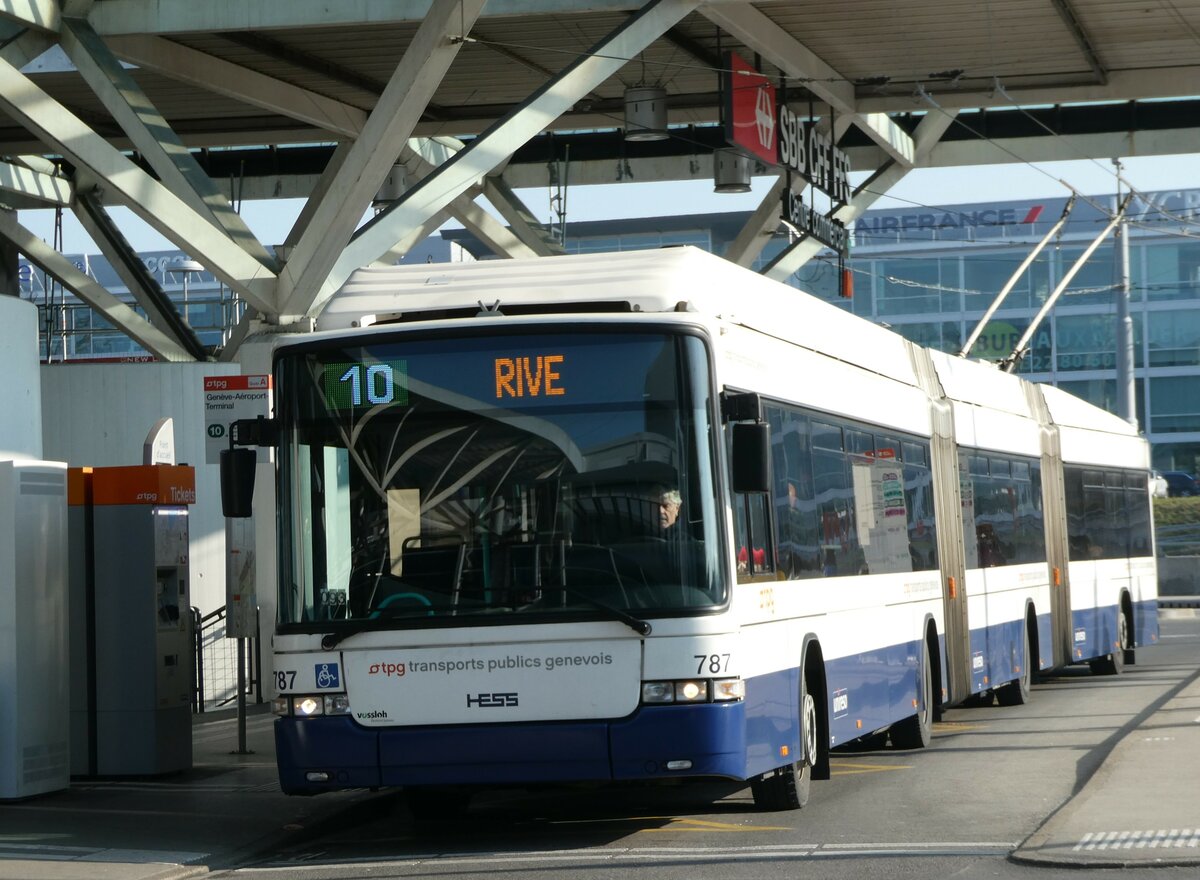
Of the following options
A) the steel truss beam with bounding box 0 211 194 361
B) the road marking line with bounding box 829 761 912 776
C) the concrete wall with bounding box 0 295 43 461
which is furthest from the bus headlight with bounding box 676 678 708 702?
the steel truss beam with bounding box 0 211 194 361

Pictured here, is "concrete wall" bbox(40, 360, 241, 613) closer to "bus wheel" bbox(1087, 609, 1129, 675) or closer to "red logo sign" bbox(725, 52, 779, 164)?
"red logo sign" bbox(725, 52, 779, 164)

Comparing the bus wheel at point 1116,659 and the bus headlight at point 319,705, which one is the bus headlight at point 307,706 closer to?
the bus headlight at point 319,705

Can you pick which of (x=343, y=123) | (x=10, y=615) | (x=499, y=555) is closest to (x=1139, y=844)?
(x=499, y=555)

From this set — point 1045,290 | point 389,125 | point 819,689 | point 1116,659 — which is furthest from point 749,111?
point 1045,290

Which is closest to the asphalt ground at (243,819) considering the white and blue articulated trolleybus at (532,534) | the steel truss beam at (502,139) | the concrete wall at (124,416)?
the white and blue articulated trolleybus at (532,534)

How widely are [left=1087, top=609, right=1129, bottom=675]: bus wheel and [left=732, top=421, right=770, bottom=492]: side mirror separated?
14.5 metres

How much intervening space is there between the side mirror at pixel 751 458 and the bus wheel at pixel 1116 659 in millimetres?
14547

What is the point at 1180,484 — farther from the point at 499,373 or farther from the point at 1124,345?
the point at 499,373

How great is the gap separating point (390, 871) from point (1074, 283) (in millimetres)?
74557

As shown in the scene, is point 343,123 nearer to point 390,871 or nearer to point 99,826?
point 99,826

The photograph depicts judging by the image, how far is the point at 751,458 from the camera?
9422mm

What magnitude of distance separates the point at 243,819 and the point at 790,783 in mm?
3067

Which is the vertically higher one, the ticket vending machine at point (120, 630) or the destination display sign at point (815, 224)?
the destination display sign at point (815, 224)

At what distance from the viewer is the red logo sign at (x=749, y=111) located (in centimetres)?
1988
